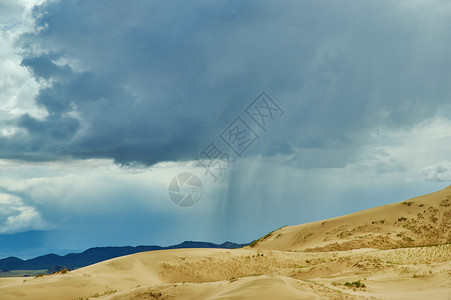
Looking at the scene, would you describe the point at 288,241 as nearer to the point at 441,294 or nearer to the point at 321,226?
the point at 321,226

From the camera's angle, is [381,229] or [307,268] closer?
[307,268]

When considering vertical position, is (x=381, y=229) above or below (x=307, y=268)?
above

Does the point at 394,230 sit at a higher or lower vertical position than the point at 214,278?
higher

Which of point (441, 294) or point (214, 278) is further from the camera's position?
point (214, 278)

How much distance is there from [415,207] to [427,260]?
85.5 ft

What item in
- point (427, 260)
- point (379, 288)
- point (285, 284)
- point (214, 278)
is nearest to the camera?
point (285, 284)

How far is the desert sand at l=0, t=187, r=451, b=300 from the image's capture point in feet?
64.9

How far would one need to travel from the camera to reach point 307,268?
31094mm

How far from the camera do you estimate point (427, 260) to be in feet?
97.6

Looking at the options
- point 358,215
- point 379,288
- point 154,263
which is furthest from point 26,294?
point 358,215

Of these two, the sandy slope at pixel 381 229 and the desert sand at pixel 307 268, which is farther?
the sandy slope at pixel 381 229

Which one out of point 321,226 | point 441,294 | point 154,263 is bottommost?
point 441,294

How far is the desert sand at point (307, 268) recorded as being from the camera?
19.8 metres

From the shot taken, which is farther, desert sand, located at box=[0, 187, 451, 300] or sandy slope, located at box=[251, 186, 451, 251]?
sandy slope, located at box=[251, 186, 451, 251]
